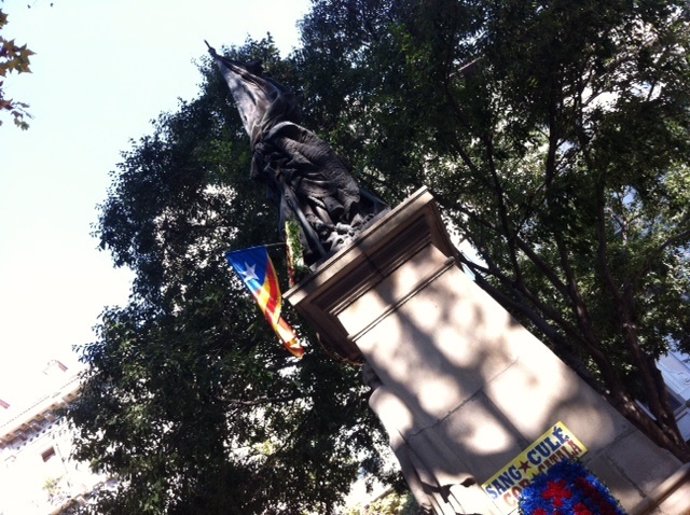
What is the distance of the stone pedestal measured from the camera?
13.6 feet

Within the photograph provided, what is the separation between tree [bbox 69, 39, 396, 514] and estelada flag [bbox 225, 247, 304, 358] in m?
3.43

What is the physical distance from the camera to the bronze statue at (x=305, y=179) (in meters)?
5.90

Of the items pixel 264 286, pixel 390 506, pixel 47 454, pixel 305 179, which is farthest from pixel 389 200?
pixel 47 454

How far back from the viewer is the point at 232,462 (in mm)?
11031

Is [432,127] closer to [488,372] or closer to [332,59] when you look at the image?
[332,59]

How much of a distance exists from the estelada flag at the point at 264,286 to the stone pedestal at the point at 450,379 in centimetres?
52

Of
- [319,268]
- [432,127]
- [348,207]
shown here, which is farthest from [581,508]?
[432,127]

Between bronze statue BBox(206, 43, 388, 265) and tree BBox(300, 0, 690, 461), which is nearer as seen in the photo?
bronze statue BBox(206, 43, 388, 265)

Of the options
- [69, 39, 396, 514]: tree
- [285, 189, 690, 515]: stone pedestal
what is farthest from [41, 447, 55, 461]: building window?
[285, 189, 690, 515]: stone pedestal

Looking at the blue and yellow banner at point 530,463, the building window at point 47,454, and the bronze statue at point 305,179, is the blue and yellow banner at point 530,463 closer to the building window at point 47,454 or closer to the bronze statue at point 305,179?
the bronze statue at point 305,179

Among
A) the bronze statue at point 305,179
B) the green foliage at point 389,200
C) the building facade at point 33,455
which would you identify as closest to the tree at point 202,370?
the green foliage at point 389,200

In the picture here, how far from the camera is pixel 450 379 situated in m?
4.74

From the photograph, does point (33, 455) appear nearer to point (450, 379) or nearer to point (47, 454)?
point (47, 454)

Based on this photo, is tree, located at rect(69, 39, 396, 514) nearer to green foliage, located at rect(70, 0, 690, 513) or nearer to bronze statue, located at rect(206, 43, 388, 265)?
green foliage, located at rect(70, 0, 690, 513)
